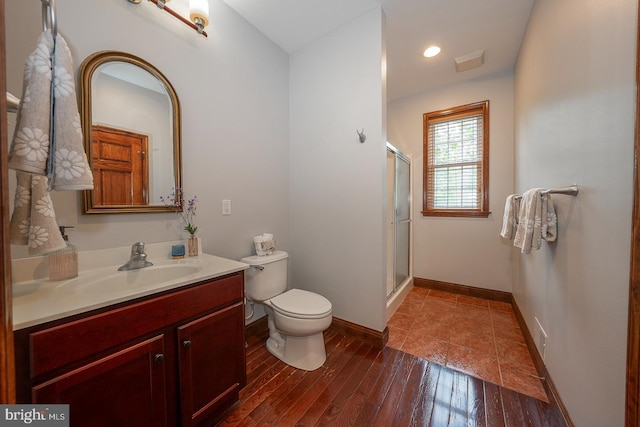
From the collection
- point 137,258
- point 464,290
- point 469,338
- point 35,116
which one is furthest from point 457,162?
point 35,116

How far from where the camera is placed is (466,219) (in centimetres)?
287

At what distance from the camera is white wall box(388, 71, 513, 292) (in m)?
2.65

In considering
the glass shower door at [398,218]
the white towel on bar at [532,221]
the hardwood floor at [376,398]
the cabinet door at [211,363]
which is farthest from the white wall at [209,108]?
the white towel on bar at [532,221]

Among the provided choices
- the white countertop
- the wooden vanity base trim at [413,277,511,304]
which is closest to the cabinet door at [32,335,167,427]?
the white countertop

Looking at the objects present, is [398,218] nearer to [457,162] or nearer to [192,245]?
[457,162]

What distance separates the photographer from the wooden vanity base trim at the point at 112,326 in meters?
0.71

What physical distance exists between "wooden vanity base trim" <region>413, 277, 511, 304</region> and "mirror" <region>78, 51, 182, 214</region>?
3045 millimetres

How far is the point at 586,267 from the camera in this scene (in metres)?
1.00

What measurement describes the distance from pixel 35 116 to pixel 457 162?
3442 mm

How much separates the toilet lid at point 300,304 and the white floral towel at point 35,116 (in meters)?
1.35

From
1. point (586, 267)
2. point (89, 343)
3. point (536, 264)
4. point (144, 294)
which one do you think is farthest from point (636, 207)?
point (89, 343)

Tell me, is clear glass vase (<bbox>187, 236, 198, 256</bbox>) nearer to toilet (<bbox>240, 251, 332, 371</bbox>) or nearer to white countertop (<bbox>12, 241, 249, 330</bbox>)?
white countertop (<bbox>12, 241, 249, 330</bbox>)

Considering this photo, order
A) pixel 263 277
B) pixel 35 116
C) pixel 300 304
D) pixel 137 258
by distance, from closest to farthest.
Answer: pixel 35 116, pixel 137 258, pixel 300 304, pixel 263 277

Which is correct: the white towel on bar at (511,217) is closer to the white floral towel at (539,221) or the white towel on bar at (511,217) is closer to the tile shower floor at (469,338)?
the white floral towel at (539,221)
